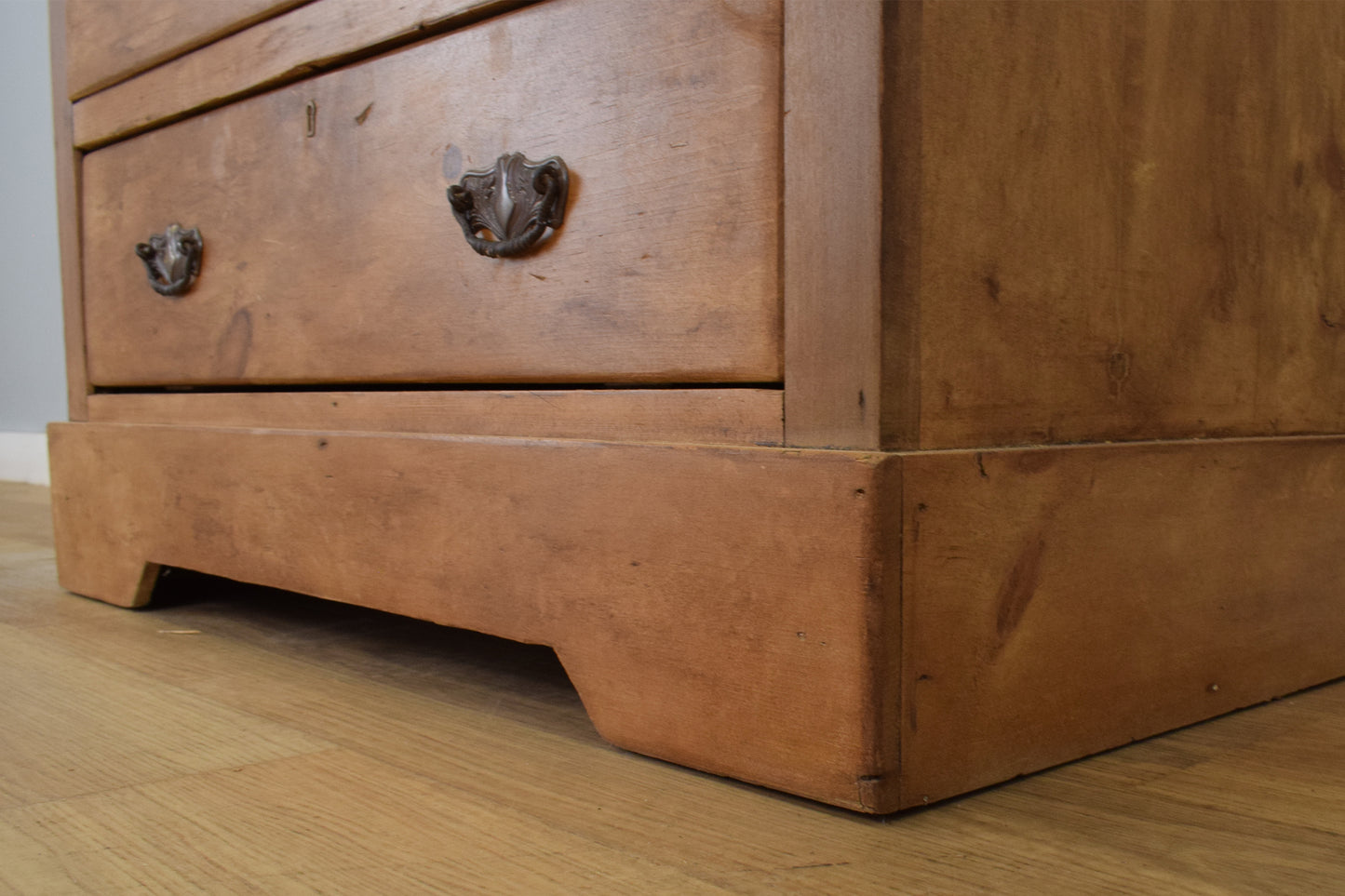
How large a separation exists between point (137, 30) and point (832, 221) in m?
0.92

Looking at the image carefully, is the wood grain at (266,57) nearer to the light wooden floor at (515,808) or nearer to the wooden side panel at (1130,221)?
the wooden side panel at (1130,221)

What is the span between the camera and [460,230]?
2.65ft

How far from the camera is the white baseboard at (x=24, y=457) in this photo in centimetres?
268

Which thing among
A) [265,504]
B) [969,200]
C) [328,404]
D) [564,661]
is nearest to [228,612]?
[265,504]

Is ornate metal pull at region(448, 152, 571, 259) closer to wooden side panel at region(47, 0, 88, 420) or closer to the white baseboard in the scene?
wooden side panel at region(47, 0, 88, 420)

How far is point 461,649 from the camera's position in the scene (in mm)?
1005

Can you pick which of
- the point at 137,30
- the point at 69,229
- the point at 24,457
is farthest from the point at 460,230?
the point at 24,457

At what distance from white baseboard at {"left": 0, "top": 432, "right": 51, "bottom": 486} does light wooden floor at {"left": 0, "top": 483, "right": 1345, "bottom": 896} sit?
206cm

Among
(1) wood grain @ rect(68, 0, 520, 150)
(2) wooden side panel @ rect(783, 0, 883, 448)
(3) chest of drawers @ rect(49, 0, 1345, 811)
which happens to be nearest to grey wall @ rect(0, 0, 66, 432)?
(1) wood grain @ rect(68, 0, 520, 150)

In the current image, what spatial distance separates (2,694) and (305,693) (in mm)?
237

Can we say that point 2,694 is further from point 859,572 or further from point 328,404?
point 859,572

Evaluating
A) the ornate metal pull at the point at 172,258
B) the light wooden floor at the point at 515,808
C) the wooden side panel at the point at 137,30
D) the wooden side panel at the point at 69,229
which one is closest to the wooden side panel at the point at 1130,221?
the light wooden floor at the point at 515,808

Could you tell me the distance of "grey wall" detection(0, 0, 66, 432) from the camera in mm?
2666

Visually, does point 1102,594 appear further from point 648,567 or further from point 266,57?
point 266,57
